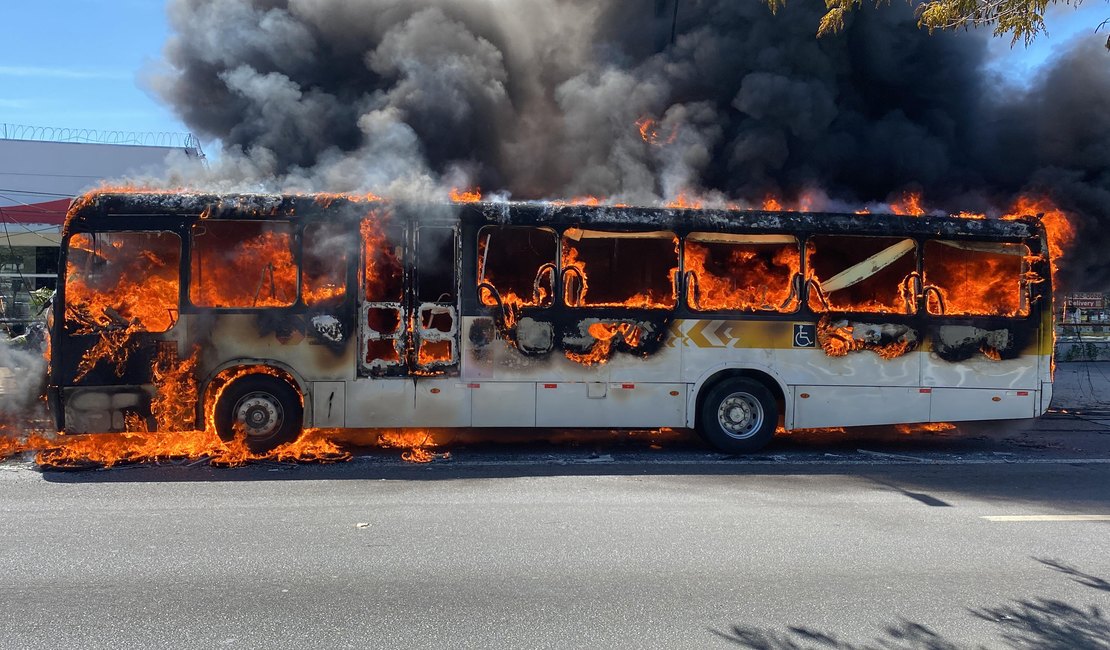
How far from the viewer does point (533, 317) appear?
25.8 feet

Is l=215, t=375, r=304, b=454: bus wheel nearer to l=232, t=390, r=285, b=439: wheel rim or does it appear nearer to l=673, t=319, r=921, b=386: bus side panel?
l=232, t=390, r=285, b=439: wheel rim

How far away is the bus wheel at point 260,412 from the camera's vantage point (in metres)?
7.46

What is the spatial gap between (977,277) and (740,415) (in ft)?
9.53

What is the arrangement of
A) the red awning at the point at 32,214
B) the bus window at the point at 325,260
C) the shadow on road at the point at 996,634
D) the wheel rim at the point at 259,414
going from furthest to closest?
the red awning at the point at 32,214 → the bus window at the point at 325,260 → the wheel rim at the point at 259,414 → the shadow on road at the point at 996,634

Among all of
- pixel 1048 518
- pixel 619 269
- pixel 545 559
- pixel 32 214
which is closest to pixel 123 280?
pixel 619 269

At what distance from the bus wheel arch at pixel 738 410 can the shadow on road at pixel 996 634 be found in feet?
13.5

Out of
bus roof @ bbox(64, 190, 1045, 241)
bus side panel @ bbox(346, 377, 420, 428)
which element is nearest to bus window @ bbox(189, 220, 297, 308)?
bus roof @ bbox(64, 190, 1045, 241)

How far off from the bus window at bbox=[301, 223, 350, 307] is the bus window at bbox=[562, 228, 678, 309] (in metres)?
2.15

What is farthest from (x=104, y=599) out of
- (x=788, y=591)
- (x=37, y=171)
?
(x=37, y=171)

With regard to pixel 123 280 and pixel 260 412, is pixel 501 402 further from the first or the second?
pixel 123 280

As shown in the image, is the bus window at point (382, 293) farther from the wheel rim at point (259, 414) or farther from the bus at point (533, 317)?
the wheel rim at point (259, 414)

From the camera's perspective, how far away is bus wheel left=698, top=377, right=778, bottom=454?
798cm

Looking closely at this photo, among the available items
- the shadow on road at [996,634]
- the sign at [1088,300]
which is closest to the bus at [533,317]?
the shadow on road at [996,634]

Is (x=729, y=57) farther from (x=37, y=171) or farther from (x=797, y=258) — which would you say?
(x=37, y=171)
